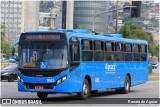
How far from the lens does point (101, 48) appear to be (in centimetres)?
2294

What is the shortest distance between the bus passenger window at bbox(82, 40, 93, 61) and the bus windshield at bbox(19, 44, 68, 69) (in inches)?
60.8

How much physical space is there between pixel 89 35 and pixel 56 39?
241cm

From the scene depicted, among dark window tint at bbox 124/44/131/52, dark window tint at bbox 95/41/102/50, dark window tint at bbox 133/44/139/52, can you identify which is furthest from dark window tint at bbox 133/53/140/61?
dark window tint at bbox 95/41/102/50

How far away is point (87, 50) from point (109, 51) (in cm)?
283

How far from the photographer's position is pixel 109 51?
23938 mm

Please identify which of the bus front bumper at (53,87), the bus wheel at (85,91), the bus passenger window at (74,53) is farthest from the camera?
the bus wheel at (85,91)

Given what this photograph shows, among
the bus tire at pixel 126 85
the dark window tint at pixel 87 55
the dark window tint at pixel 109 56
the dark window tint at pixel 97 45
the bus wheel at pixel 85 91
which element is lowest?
the bus tire at pixel 126 85

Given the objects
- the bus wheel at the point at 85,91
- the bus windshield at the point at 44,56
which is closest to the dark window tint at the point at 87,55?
the bus wheel at the point at 85,91

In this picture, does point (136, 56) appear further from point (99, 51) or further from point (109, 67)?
point (99, 51)

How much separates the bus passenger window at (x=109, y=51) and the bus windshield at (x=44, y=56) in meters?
4.32

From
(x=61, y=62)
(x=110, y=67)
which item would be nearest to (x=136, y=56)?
(x=110, y=67)

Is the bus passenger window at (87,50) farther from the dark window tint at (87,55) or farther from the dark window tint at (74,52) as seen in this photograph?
the dark window tint at (74,52)

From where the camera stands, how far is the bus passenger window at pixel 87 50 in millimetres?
21000

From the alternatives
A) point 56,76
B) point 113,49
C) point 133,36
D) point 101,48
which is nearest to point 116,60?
point 113,49
